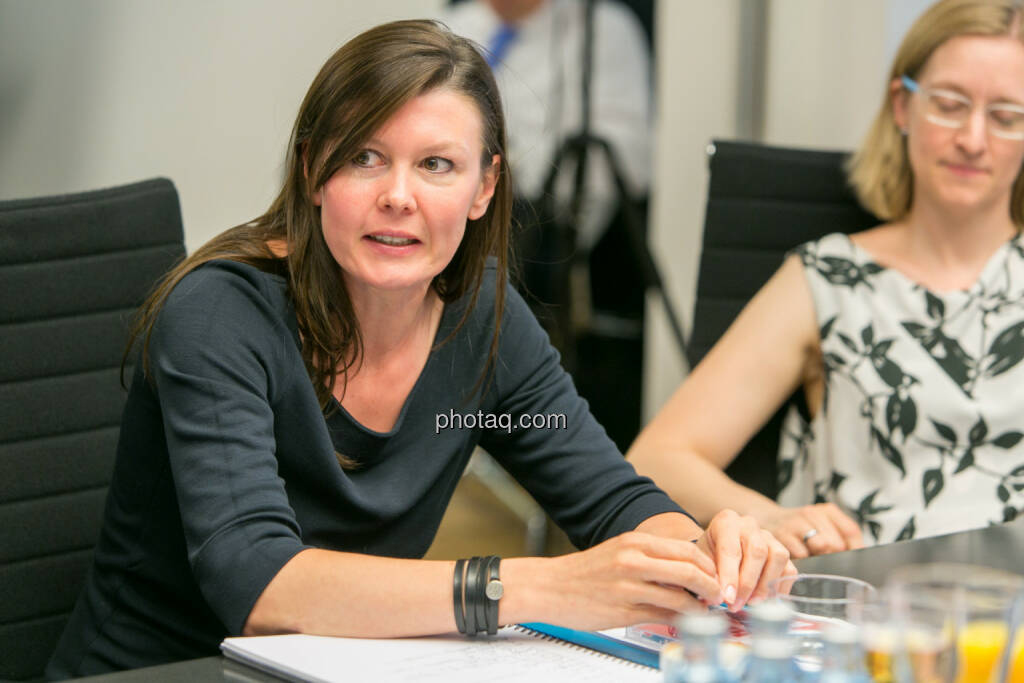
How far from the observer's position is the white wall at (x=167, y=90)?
285 cm

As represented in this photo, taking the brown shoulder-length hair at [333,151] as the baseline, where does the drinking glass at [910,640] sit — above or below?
below

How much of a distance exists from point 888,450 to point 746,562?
0.84 metres

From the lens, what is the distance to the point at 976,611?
2.40 feet

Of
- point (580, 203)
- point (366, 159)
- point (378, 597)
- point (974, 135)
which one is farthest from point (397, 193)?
point (580, 203)

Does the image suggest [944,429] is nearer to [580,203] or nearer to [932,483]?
[932,483]

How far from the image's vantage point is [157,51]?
116 inches

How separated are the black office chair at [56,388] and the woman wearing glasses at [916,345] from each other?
76cm

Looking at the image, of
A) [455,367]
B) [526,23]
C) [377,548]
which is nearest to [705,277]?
[455,367]

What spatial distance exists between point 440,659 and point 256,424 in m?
0.31

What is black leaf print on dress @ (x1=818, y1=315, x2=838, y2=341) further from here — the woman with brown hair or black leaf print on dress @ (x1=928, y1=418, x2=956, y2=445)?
the woman with brown hair

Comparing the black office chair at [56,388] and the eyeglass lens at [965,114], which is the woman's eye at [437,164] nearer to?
the black office chair at [56,388]

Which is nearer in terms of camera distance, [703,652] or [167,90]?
[703,652]

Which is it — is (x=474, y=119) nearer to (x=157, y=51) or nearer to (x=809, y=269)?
(x=809, y=269)

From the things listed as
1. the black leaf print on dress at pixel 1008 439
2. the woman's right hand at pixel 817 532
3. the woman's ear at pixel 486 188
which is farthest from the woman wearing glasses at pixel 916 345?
the woman's ear at pixel 486 188
